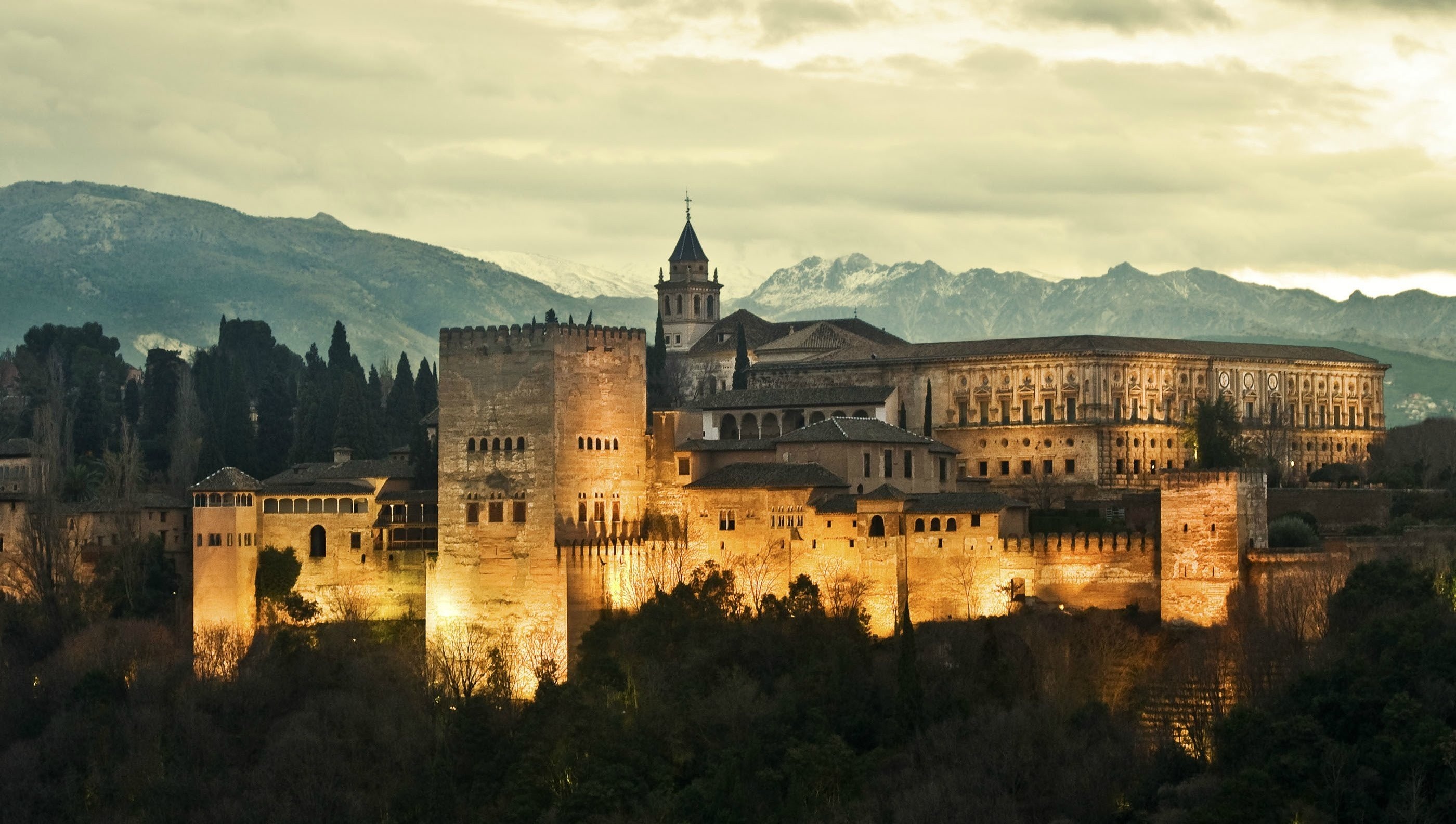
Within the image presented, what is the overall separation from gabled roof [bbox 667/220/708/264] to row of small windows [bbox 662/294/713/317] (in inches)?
91.7

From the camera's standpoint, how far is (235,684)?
57.6 metres

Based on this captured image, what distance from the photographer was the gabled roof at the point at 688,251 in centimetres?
11131

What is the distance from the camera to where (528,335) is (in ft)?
190

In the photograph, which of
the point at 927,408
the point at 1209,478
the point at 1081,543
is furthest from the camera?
the point at 927,408

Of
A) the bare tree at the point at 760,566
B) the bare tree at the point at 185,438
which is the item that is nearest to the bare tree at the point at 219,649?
the bare tree at the point at 760,566

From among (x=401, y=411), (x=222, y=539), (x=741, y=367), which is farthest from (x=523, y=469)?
(x=401, y=411)

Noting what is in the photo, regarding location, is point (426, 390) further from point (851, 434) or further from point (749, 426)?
point (851, 434)

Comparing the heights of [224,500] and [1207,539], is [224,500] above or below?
above

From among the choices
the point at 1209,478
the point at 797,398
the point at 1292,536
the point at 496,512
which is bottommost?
the point at 1292,536

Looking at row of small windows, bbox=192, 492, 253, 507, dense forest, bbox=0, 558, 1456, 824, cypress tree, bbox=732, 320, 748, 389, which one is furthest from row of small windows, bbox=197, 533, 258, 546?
cypress tree, bbox=732, 320, 748, 389

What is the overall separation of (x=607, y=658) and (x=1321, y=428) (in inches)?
1480

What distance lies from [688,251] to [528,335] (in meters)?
54.3

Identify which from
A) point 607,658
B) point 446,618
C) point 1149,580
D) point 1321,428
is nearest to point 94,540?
point 446,618

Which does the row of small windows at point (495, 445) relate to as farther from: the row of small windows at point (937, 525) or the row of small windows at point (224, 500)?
the row of small windows at point (937, 525)
